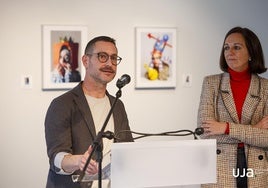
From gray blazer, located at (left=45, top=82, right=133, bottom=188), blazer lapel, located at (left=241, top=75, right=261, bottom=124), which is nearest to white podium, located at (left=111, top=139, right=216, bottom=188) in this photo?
gray blazer, located at (left=45, top=82, right=133, bottom=188)

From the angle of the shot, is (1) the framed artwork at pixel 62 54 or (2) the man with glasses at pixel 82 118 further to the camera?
(1) the framed artwork at pixel 62 54

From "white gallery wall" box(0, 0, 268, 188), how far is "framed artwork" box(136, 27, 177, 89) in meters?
0.06

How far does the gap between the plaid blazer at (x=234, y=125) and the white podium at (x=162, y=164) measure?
0.72m

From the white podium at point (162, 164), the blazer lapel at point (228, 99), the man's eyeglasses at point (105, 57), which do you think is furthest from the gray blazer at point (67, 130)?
the blazer lapel at point (228, 99)

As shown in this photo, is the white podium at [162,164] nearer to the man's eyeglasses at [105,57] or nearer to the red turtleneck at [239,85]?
the man's eyeglasses at [105,57]

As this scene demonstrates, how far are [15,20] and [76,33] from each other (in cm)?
53

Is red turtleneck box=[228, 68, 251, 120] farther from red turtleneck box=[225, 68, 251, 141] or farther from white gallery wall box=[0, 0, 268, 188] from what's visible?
white gallery wall box=[0, 0, 268, 188]

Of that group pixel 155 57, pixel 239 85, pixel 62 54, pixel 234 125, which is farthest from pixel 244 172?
pixel 62 54

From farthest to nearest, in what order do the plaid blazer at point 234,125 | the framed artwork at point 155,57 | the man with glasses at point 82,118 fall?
the framed artwork at point 155,57
the plaid blazer at point 234,125
the man with glasses at point 82,118

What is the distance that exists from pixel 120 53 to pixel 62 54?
513 millimetres

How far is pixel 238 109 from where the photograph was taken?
209cm

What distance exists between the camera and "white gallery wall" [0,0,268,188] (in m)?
3.34

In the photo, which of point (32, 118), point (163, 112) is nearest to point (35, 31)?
point (32, 118)

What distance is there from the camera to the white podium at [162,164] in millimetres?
1249
